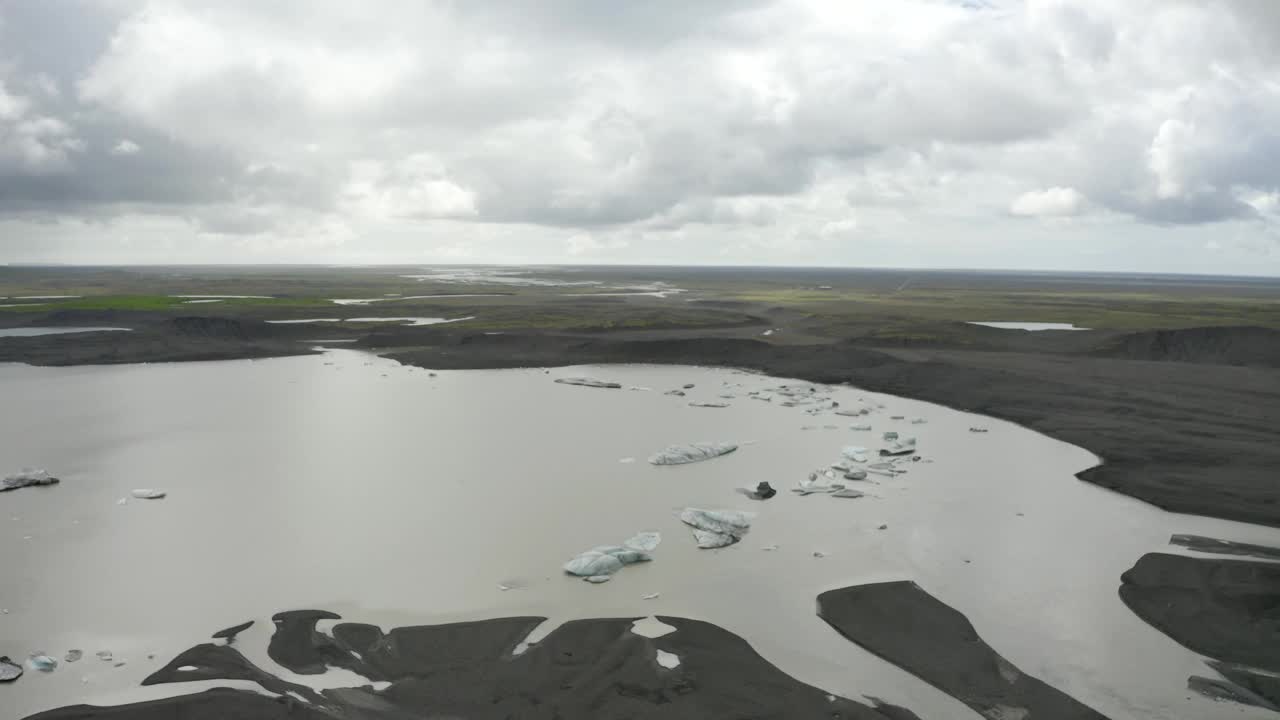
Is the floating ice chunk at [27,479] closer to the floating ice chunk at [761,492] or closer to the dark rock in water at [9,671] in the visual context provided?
the dark rock in water at [9,671]

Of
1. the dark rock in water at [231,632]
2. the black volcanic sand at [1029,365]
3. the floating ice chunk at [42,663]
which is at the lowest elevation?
the dark rock in water at [231,632]

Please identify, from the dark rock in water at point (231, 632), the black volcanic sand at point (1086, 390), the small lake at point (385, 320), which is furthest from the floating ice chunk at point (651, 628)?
the small lake at point (385, 320)

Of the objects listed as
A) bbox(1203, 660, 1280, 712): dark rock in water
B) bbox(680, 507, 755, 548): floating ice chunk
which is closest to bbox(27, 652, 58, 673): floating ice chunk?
bbox(680, 507, 755, 548): floating ice chunk

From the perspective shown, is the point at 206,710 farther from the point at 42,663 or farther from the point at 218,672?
the point at 42,663

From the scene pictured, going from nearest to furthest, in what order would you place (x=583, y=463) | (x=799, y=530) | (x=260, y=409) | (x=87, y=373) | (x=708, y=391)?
(x=799, y=530)
(x=583, y=463)
(x=260, y=409)
(x=708, y=391)
(x=87, y=373)

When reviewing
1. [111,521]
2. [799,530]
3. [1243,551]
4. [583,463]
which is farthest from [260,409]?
[1243,551]

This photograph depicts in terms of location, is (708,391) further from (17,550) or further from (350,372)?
(17,550)
